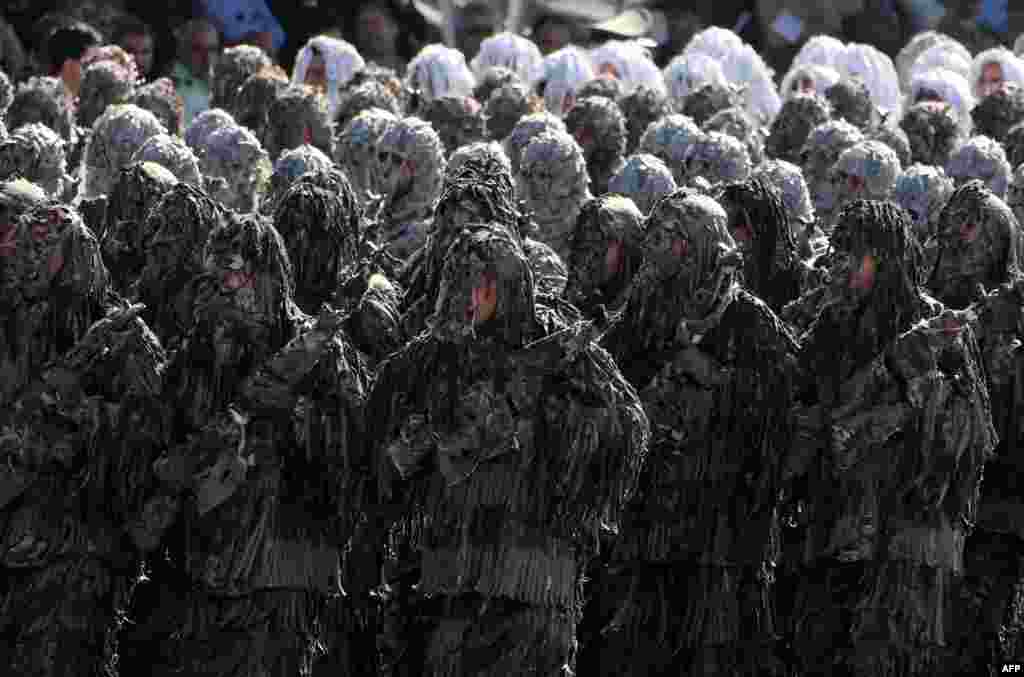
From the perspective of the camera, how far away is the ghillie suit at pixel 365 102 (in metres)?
16.5

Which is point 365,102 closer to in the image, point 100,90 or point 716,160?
point 100,90

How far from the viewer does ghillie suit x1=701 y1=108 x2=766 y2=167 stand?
16.3m

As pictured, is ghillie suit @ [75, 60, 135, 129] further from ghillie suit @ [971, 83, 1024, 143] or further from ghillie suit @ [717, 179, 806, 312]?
ghillie suit @ [717, 179, 806, 312]

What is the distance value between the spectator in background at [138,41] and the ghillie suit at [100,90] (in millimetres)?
2855

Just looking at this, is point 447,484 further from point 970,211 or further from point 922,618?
point 970,211

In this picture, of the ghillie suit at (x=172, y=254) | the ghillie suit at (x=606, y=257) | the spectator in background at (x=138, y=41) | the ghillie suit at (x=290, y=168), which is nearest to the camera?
the ghillie suit at (x=172, y=254)

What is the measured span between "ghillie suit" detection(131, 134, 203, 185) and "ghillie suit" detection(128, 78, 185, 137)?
8.82ft

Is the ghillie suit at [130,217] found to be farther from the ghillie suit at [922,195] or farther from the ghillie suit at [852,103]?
the ghillie suit at [852,103]

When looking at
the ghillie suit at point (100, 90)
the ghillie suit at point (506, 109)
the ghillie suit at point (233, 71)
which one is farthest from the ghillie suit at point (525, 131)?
the ghillie suit at point (233, 71)

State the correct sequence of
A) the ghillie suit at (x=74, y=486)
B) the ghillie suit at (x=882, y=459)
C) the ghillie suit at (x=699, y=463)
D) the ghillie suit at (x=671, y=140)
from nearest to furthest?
the ghillie suit at (x=74, y=486)
the ghillie suit at (x=699, y=463)
the ghillie suit at (x=882, y=459)
the ghillie suit at (x=671, y=140)

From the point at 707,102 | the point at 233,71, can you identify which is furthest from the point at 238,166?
the point at 707,102

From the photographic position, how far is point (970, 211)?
1160cm

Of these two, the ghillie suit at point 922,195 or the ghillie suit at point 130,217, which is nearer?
the ghillie suit at point 130,217

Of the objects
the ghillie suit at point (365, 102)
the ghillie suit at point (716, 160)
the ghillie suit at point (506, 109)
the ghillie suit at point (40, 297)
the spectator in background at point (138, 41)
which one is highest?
the spectator in background at point (138, 41)
